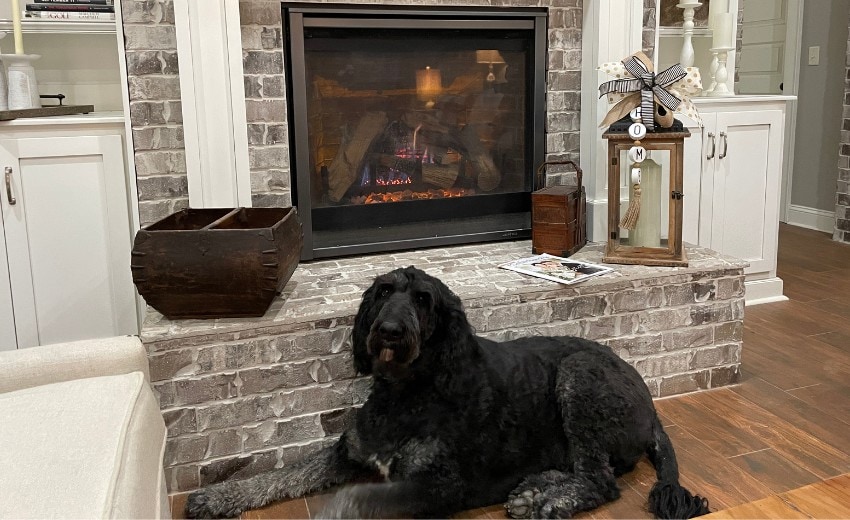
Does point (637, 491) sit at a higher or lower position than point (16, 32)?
lower

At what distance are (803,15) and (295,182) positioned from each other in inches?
165

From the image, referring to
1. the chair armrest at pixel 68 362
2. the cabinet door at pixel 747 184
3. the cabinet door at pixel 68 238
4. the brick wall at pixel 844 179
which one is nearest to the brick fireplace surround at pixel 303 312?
the cabinet door at pixel 68 238

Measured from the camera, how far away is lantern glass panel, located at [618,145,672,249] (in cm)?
280

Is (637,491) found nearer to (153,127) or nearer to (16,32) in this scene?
(153,127)

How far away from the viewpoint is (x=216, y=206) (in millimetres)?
2711

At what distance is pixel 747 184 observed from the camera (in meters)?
3.62

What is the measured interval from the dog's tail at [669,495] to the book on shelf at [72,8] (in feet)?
7.63

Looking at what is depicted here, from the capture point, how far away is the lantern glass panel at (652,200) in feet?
9.18

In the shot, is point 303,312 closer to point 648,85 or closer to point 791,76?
point 648,85

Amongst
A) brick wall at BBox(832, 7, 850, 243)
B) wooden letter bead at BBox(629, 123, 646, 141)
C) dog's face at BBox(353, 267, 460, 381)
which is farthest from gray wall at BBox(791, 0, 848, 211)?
dog's face at BBox(353, 267, 460, 381)

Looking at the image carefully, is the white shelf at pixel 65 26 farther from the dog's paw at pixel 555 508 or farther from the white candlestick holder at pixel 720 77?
the white candlestick holder at pixel 720 77

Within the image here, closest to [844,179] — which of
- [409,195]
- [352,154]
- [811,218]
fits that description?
[811,218]

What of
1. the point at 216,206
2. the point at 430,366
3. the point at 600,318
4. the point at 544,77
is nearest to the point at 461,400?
the point at 430,366

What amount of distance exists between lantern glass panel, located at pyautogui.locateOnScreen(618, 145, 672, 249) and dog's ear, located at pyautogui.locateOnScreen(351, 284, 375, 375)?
1234mm
